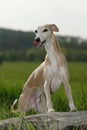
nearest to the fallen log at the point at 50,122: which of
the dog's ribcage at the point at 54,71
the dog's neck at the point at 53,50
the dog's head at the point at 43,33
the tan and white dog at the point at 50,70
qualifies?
the tan and white dog at the point at 50,70

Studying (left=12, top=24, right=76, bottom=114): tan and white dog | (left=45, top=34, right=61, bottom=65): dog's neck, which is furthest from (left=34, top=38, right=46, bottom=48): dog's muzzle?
(left=45, top=34, right=61, bottom=65): dog's neck

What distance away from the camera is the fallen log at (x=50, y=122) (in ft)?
15.6

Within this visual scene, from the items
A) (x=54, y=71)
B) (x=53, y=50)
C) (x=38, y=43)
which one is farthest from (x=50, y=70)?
(x=38, y=43)

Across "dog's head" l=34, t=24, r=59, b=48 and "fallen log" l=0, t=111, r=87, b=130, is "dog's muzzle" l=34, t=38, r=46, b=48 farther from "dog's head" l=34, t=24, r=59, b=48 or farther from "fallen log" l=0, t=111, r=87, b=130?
"fallen log" l=0, t=111, r=87, b=130

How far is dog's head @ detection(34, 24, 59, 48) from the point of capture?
5.04m

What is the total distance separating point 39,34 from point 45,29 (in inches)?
3.4

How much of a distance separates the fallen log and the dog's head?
665mm

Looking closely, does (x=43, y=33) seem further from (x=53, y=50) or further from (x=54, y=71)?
(x=54, y=71)

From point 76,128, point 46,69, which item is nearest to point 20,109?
point 46,69

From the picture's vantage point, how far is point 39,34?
508 centimetres

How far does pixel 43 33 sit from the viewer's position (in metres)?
5.11

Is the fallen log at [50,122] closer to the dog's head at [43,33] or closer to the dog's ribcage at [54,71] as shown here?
the dog's ribcage at [54,71]

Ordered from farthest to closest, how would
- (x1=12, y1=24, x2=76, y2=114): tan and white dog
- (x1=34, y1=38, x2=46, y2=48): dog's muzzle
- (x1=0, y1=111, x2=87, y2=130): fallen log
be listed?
(x1=12, y1=24, x2=76, y2=114): tan and white dog < (x1=34, y1=38, x2=46, y2=48): dog's muzzle < (x1=0, y1=111, x2=87, y2=130): fallen log

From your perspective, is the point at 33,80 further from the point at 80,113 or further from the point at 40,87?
the point at 80,113
